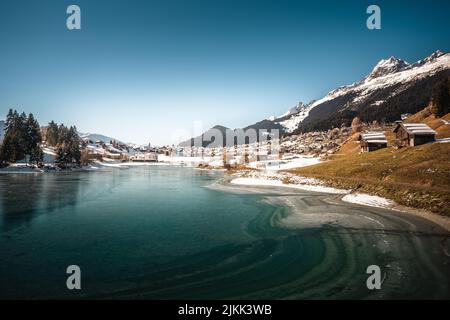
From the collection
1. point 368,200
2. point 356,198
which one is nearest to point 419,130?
point 356,198

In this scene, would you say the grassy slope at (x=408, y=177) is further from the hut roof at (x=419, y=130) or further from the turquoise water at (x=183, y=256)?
the turquoise water at (x=183, y=256)

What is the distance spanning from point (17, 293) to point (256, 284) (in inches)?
503

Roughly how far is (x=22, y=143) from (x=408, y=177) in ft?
482

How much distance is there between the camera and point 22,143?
399 ft

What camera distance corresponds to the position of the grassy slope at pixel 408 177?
33969 millimetres

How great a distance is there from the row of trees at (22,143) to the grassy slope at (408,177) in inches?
4640

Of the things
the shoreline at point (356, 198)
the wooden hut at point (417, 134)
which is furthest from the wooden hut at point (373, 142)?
the shoreline at point (356, 198)

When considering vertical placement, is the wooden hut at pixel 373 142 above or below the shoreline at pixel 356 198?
above

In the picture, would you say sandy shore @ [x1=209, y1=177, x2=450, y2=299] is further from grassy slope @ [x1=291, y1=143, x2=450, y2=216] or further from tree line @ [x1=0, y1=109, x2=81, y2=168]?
tree line @ [x1=0, y1=109, x2=81, y2=168]

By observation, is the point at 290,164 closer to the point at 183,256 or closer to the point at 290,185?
the point at 290,185

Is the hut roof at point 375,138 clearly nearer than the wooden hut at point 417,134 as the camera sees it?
No

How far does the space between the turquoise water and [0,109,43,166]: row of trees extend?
97.2 metres

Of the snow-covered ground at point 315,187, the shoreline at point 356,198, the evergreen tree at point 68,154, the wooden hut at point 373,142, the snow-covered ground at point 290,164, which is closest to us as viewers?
the shoreline at point 356,198

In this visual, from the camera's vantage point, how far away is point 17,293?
13.8 m
